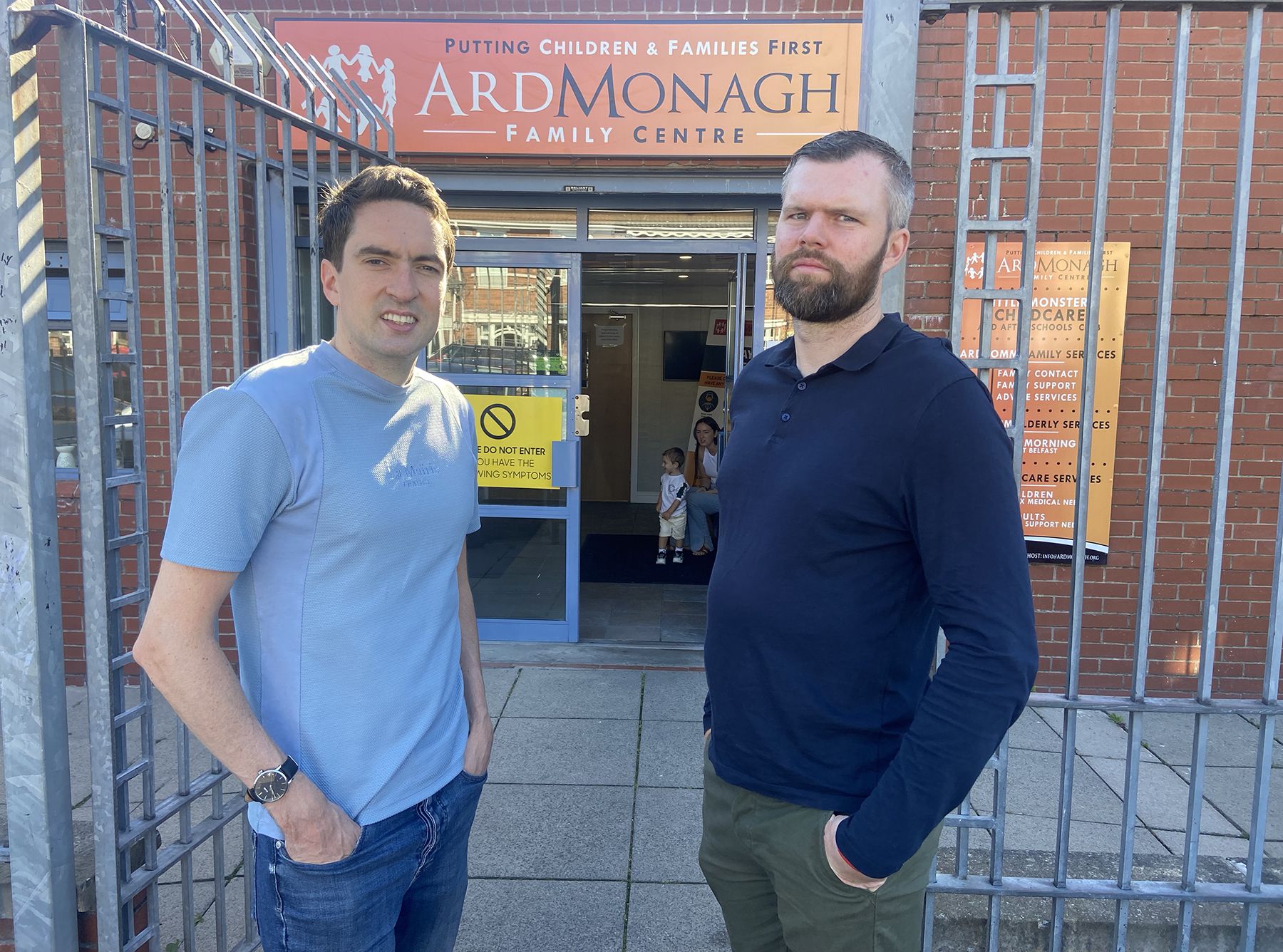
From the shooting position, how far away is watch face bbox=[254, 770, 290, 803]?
5.13 feet

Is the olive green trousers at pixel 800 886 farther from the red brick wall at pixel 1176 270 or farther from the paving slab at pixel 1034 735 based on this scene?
the red brick wall at pixel 1176 270

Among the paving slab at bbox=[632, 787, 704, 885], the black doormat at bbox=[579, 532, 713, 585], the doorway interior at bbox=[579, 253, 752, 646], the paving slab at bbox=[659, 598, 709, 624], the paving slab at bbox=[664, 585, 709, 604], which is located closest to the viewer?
the paving slab at bbox=[632, 787, 704, 885]

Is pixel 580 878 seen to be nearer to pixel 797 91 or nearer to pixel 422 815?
pixel 422 815

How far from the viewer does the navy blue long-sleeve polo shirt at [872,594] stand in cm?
147

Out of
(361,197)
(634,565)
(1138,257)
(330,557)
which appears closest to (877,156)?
(361,197)

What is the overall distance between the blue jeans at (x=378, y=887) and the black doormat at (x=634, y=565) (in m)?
5.40

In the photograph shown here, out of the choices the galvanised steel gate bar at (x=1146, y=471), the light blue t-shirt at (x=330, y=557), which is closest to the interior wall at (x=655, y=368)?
the galvanised steel gate bar at (x=1146, y=471)

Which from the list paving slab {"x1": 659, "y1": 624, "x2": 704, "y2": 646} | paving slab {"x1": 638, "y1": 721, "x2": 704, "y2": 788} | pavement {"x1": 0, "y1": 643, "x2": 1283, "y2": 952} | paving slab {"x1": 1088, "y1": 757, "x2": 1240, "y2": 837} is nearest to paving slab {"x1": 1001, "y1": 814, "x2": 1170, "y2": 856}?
pavement {"x1": 0, "y1": 643, "x2": 1283, "y2": 952}

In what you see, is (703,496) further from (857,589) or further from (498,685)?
(857,589)

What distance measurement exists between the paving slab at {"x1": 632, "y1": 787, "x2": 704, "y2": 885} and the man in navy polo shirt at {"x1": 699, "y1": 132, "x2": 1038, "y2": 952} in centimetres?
164

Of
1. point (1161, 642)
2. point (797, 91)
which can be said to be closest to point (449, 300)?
point (797, 91)

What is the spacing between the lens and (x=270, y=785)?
1.57 metres

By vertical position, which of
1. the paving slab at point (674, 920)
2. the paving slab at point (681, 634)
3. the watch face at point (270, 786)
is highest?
the watch face at point (270, 786)

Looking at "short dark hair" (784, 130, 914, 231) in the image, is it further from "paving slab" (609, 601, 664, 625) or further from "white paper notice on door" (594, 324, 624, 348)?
"white paper notice on door" (594, 324, 624, 348)
